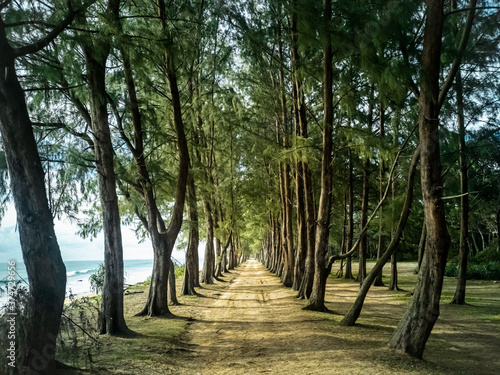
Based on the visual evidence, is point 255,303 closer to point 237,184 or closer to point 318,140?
point 318,140

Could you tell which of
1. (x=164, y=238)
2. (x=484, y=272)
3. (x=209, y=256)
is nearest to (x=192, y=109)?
(x=164, y=238)

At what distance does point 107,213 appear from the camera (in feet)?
26.9

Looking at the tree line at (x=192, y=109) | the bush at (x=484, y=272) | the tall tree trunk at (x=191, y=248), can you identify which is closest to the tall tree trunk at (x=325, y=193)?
the tree line at (x=192, y=109)

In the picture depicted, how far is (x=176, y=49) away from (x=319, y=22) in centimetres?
289

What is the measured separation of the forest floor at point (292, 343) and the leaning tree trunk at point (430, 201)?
627mm

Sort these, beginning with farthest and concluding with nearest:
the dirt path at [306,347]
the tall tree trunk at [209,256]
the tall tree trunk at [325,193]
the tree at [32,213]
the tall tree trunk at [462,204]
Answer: the tall tree trunk at [209,256] → the tall tree trunk at [462,204] → the tall tree trunk at [325,193] → the dirt path at [306,347] → the tree at [32,213]

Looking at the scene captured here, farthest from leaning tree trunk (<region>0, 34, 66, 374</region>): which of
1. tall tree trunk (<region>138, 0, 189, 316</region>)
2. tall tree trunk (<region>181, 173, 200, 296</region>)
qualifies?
tall tree trunk (<region>181, 173, 200, 296</region>)

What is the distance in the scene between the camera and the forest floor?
19.0ft

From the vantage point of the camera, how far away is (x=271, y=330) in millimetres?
8742

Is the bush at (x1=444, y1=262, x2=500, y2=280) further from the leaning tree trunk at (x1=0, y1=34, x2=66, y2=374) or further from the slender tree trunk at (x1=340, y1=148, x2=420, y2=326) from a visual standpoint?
the leaning tree trunk at (x1=0, y1=34, x2=66, y2=374)

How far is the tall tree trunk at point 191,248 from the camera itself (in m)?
15.4

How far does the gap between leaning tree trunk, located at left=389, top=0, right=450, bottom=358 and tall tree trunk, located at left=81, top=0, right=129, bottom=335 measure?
5736mm

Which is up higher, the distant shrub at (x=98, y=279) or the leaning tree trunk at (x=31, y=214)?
the leaning tree trunk at (x=31, y=214)

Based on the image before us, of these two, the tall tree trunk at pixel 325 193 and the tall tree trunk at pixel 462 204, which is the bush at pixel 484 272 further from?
the tall tree trunk at pixel 325 193
